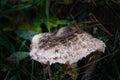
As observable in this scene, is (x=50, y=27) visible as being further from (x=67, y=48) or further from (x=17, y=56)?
(x=67, y=48)

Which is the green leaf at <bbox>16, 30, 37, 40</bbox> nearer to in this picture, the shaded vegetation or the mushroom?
the shaded vegetation

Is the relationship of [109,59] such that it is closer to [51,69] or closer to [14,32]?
[51,69]

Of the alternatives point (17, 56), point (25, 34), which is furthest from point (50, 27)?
point (17, 56)

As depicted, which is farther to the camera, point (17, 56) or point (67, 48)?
point (17, 56)

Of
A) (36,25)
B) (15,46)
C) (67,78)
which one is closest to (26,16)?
(36,25)

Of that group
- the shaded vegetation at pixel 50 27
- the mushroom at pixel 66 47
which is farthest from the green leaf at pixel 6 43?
the mushroom at pixel 66 47

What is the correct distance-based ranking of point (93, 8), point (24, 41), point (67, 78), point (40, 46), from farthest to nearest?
point (93, 8), point (24, 41), point (67, 78), point (40, 46)

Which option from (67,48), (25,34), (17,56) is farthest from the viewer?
(25,34)

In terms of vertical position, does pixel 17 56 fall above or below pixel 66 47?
below
